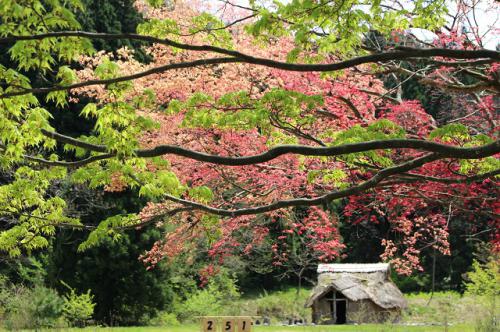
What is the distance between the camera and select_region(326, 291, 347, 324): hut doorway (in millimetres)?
22259

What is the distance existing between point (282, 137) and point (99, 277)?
11.7 meters

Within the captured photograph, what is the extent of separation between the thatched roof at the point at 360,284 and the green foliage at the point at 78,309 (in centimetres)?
748

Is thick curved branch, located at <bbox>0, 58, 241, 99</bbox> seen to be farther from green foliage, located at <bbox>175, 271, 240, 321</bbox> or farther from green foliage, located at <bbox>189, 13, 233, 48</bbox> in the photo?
green foliage, located at <bbox>175, 271, 240, 321</bbox>

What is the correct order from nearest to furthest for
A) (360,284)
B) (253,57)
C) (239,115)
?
(253,57) → (239,115) → (360,284)

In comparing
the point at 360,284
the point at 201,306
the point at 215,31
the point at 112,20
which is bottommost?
the point at 201,306

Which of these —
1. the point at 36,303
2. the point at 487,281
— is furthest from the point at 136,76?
the point at 487,281

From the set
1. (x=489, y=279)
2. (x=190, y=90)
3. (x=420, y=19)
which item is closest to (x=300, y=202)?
(x=420, y=19)

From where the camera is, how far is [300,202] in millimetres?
7449

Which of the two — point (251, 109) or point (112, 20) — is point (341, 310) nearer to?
point (112, 20)

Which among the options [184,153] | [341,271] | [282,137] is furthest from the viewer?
[341,271]

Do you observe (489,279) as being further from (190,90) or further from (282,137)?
(282,137)

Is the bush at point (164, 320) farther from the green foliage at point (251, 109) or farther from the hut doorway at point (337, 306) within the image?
the green foliage at point (251, 109)

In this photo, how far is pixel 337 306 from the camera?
912 inches

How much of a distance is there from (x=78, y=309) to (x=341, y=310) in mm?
9363
